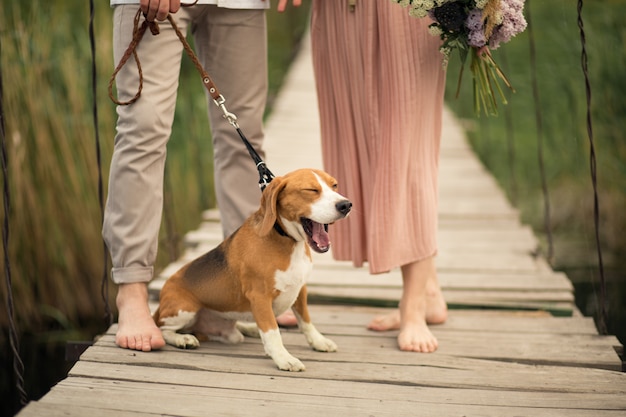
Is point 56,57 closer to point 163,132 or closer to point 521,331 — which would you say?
point 163,132

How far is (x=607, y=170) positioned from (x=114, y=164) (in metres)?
3.22

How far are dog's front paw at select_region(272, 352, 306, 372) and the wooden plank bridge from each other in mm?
21

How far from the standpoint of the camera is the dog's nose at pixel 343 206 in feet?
7.03

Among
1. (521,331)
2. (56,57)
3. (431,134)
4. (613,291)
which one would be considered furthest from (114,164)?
(613,291)

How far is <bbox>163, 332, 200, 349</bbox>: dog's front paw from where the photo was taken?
247 centimetres

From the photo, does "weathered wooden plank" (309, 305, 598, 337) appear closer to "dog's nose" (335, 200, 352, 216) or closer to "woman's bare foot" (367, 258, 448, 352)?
"woman's bare foot" (367, 258, 448, 352)

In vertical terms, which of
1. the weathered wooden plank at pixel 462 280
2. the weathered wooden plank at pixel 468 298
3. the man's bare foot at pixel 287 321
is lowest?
the weathered wooden plank at pixel 468 298

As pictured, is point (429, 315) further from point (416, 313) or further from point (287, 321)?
point (287, 321)

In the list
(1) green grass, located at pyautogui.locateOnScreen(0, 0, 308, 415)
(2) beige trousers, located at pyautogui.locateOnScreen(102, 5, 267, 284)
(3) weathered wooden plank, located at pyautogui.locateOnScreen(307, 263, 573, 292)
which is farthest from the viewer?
(1) green grass, located at pyautogui.locateOnScreen(0, 0, 308, 415)

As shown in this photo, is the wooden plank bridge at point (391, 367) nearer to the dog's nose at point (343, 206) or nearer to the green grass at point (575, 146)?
the dog's nose at point (343, 206)

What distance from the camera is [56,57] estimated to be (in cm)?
423

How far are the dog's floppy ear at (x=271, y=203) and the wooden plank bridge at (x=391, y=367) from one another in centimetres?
41

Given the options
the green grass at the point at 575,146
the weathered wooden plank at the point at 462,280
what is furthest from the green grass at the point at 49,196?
the green grass at the point at 575,146

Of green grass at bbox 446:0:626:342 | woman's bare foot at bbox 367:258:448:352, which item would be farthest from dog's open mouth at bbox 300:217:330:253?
green grass at bbox 446:0:626:342
